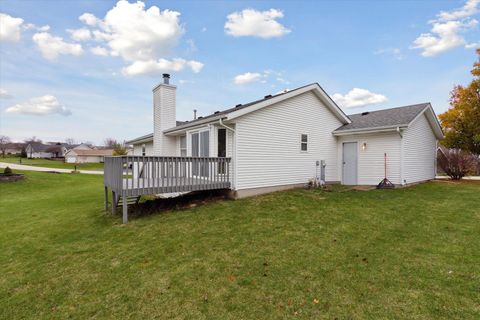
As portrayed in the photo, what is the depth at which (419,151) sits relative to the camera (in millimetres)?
12398

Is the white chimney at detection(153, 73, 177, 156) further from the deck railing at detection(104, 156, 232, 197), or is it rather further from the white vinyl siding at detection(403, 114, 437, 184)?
the white vinyl siding at detection(403, 114, 437, 184)

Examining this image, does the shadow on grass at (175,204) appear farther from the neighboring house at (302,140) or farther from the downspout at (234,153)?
the neighboring house at (302,140)

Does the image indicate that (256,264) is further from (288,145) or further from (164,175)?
(288,145)

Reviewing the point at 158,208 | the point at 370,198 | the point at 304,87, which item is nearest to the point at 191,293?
the point at 158,208

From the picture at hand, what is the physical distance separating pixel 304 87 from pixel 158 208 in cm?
784

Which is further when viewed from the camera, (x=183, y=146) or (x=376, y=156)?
(x=183, y=146)

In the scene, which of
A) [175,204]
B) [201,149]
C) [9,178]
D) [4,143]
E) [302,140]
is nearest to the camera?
[175,204]

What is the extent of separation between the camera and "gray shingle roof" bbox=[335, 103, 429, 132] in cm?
1113

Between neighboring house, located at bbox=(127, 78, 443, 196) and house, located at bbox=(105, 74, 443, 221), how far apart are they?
4 cm

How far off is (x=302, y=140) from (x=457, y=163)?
987 centimetres

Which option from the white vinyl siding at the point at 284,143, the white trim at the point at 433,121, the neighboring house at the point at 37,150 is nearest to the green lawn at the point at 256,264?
the white vinyl siding at the point at 284,143

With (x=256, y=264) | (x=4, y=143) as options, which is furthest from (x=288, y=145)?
(x=4, y=143)

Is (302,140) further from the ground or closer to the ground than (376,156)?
further from the ground

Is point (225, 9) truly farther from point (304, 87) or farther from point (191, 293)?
point (191, 293)
